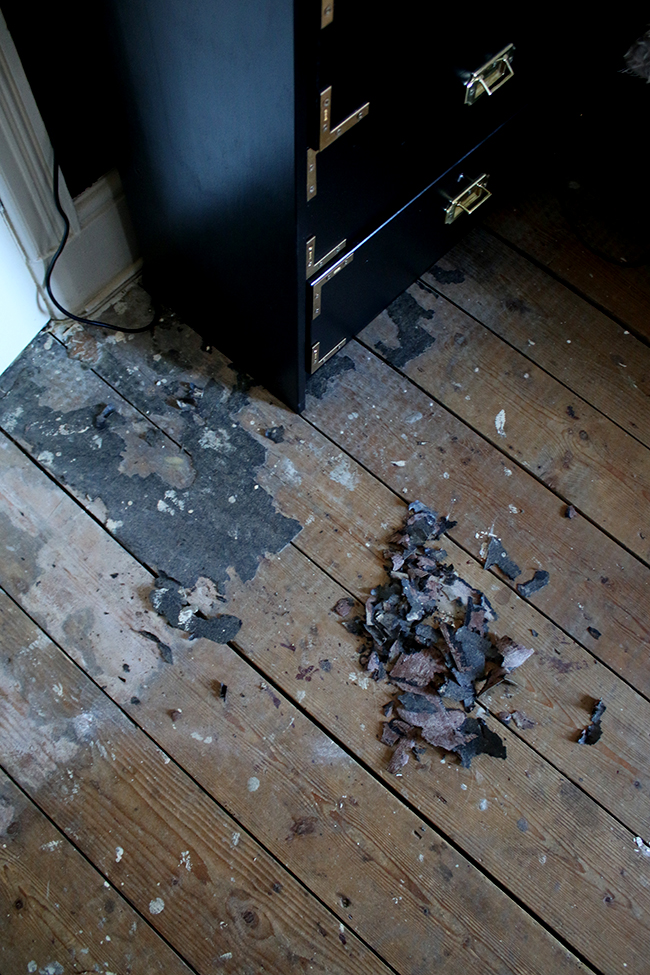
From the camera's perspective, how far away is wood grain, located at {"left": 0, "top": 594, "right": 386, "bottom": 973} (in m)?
1.05

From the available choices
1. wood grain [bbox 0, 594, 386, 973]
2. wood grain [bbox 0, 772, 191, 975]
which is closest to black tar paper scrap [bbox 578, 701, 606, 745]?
wood grain [bbox 0, 594, 386, 973]

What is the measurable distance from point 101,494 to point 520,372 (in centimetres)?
84

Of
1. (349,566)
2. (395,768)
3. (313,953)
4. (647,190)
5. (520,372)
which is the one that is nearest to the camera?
(313,953)

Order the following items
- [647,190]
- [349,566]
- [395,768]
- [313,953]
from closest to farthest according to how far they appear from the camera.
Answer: [313,953], [395,768], [349,566], [647,190]

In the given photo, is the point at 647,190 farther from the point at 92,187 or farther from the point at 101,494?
the point at 101,494

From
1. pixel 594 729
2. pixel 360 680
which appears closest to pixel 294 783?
pixel 360 680

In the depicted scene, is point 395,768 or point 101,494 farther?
point 101,494

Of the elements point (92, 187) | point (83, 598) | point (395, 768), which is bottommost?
point (395, 768)

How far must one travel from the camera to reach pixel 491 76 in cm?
114

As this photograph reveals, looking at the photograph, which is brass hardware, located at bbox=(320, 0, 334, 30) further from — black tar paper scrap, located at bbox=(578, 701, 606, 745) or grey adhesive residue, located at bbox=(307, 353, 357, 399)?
black tar paper scrap, located at bbox=(578, 701, 606, 745)

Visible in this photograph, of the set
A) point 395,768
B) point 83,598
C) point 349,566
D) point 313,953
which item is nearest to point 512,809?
point 395,768

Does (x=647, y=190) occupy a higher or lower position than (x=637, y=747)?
higher

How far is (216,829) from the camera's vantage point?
1.11m

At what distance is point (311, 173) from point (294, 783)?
2.90ft
